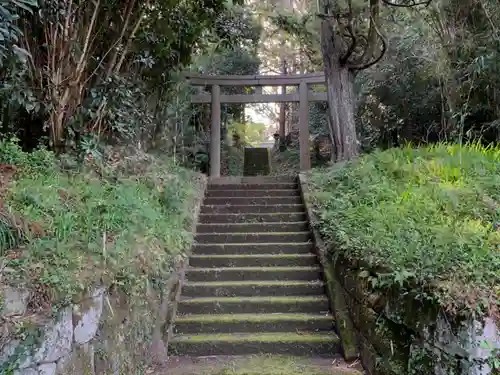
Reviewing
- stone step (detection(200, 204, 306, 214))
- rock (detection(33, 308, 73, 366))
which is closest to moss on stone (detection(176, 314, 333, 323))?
rock (detection(33, 308, 73, 366))

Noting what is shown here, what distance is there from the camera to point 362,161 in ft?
18.4

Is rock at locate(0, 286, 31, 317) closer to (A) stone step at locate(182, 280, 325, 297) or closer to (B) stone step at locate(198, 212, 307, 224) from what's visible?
(A) stone step at locate(182, 280, 325, 297)

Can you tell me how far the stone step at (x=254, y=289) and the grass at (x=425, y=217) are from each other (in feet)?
1.74

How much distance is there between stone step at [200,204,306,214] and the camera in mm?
6145

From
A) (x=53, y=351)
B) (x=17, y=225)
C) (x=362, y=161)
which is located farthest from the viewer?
(x=362, y=161)

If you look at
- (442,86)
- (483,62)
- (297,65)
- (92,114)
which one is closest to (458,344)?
(92,114)

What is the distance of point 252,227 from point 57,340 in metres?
3.54

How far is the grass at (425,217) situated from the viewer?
2.52 metres

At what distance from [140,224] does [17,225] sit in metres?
1.18

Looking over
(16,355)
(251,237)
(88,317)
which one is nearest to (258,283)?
(251,237)

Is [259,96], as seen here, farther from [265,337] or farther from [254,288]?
[265,337]

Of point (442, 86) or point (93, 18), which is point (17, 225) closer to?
point (93, 18)

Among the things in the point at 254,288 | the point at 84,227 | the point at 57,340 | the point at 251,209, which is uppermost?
the point at 84,227

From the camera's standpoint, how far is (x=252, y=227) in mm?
5625
